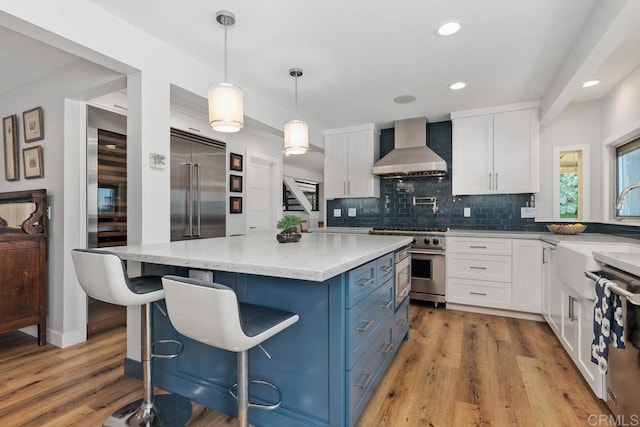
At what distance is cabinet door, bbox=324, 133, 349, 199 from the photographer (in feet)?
15.4

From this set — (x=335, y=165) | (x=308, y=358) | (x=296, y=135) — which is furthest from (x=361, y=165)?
(x=308, y=358)

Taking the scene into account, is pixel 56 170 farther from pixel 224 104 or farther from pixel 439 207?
pixel 439 207

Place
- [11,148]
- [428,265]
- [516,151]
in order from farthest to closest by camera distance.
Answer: [428,265] < [516,151] < [11,148]

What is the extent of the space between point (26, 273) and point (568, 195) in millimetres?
5356

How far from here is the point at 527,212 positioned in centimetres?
383

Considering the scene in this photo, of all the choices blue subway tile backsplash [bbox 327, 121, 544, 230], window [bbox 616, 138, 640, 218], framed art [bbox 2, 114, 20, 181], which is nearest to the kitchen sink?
window [bbox 616, 138, 640, 218]

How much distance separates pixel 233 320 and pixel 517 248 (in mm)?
3268

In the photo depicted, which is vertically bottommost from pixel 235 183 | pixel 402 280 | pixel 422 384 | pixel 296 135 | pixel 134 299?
pixel 422 384

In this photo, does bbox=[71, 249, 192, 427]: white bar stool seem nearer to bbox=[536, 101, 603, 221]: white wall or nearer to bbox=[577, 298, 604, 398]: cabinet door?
bbox=[577, 298, 604, 398]: cabinet door

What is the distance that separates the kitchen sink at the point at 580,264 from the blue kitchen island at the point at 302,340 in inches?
45.4

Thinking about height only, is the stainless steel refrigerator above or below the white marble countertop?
above

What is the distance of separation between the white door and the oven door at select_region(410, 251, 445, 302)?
Answer: 97.6 inches

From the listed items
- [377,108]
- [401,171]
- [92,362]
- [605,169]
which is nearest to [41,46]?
[92,362]

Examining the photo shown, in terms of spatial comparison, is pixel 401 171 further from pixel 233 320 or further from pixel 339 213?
pixel 233 320
